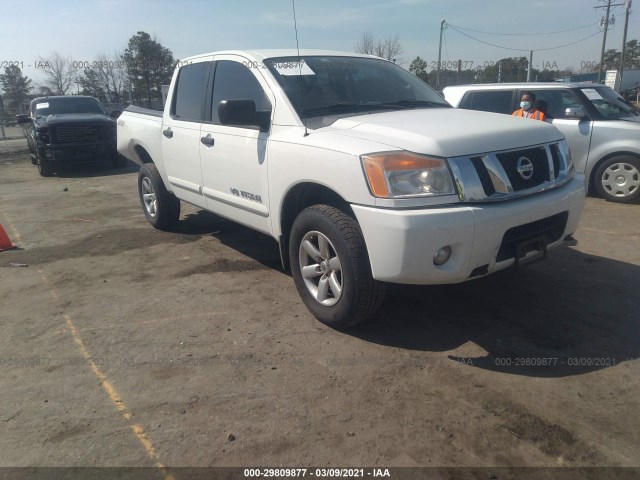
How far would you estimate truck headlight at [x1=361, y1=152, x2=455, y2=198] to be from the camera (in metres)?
3.00

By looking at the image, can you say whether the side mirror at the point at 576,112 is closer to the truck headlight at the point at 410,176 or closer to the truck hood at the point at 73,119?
the truck headlight at the point at 410,176

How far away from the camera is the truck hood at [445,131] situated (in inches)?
121

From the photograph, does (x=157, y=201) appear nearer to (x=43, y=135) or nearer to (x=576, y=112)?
(x=576, y=112)

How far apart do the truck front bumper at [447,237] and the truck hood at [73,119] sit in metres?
10.8

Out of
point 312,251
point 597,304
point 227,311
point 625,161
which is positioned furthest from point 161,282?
point 625,161

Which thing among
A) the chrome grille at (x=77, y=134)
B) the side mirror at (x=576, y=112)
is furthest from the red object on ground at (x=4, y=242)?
the side mirror at (x=576, y=112)

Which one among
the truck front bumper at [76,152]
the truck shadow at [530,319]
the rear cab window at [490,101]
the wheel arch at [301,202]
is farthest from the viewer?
the truck front bumper at [76,152]

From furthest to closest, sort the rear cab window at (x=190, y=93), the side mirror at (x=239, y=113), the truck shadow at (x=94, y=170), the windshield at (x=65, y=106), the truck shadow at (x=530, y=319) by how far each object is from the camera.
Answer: the windshield at (x=65, y=106) < the truck shadow at (x=94, y=170) < the rear cab window at (x=190, y=93) < the side mirror at (x=239, y=113) < the truck shadow at (x=530, y=319)

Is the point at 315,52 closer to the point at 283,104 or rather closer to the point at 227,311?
the point at 283,104

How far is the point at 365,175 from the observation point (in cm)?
306

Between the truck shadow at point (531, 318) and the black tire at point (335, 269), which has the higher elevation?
the black tire at point (335, 269)

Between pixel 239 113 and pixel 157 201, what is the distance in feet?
9.07

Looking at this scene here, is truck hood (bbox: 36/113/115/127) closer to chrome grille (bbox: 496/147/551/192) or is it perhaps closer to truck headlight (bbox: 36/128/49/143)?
truck headlight (bbox: 36/128/49/143)

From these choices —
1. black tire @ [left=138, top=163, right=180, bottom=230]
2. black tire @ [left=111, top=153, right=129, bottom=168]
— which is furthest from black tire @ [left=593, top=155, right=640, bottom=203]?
black tire @ [left=111, top=153, right=129, bottom=168]
